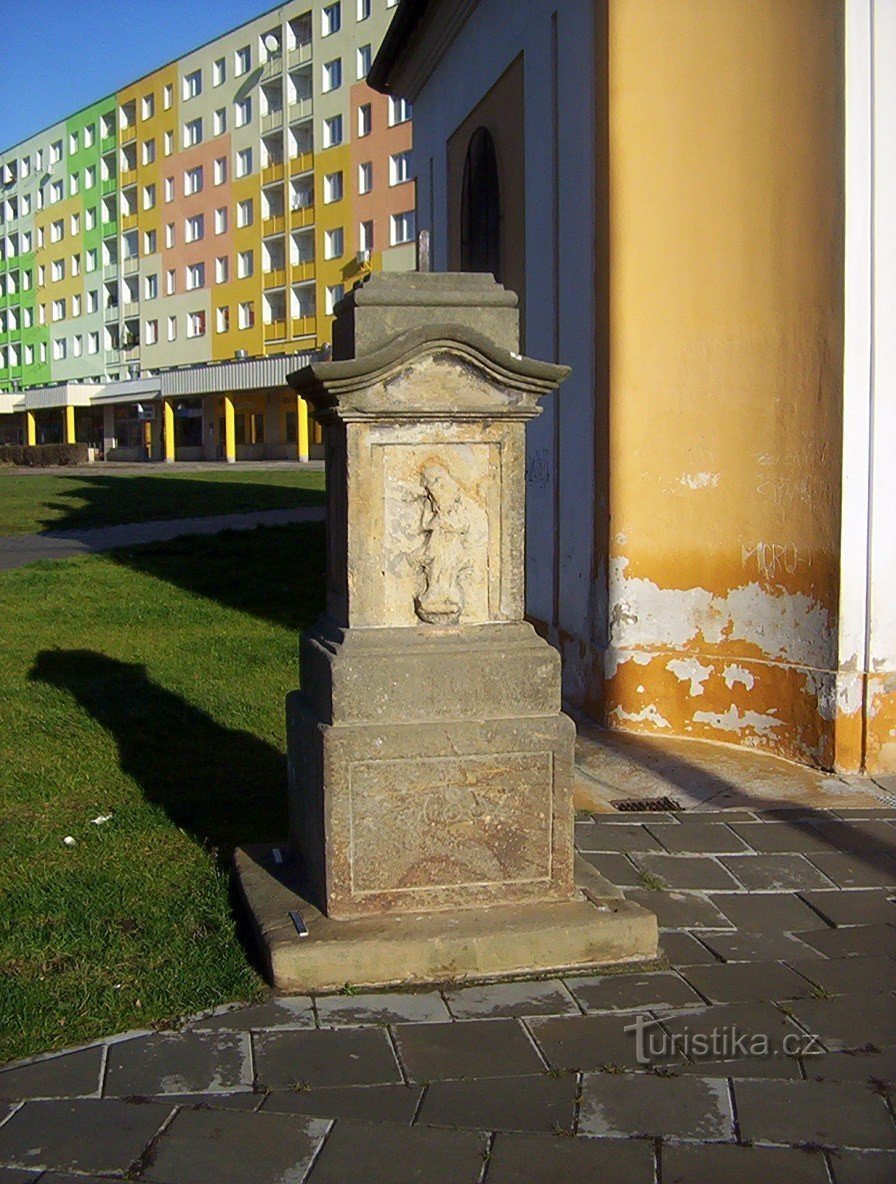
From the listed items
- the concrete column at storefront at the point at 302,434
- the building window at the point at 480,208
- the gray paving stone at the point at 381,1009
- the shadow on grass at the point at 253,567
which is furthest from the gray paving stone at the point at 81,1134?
the concrete column at storefront at the point at 302,434

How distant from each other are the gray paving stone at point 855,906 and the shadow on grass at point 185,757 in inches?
91.5

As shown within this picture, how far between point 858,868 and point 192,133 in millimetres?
54481

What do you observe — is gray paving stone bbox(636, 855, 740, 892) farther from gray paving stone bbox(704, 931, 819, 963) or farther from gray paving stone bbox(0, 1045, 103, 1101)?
gray paving stone bbox(0, 1045, 103, 1101)

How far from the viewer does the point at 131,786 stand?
6.20 meters

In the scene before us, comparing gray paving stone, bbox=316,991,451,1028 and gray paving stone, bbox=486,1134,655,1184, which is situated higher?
gray paving stone, bbox=316,991,451,1028

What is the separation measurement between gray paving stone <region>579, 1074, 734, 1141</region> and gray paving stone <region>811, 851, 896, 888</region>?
74.7 inches

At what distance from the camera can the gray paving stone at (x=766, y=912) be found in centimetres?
457

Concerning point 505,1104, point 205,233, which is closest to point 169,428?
point 205,233

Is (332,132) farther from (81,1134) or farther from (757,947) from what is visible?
(81,1134)

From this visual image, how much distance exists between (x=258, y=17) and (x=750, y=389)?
47274mm

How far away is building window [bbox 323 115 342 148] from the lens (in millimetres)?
45438

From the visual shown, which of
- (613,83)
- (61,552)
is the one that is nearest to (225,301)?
(61,552)

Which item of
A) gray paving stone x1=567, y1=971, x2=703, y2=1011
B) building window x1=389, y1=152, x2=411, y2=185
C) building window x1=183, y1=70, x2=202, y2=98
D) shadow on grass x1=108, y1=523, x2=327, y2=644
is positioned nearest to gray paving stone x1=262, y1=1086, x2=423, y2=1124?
gray paving stone x1=567, y1=971, x2=703, y2=1011

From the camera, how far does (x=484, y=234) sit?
11.3 metres
